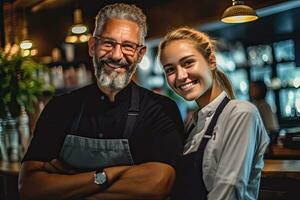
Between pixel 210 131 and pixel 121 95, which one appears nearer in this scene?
pixel 210 131

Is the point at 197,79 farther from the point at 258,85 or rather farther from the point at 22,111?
the point at 258,85

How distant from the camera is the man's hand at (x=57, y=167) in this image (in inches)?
73.4

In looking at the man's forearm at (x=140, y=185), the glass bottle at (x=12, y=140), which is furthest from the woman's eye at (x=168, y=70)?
the glass bottle at (x=12, y=140)

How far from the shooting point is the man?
177 cm

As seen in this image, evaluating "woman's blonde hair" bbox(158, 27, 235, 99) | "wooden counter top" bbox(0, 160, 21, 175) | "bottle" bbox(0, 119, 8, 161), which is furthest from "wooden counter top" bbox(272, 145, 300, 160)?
"bottle" bbox(0, 119, 8, 161)

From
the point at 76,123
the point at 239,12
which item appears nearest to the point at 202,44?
the point at 76,123

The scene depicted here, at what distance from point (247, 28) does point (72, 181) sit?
6.88m

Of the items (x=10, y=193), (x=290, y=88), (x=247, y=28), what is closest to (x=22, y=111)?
(x=10, y=193)

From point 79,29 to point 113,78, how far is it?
3.73 meters

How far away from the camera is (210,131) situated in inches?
71.7

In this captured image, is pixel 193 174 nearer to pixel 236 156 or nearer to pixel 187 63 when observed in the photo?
pixel 236 156

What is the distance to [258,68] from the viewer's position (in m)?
8.74

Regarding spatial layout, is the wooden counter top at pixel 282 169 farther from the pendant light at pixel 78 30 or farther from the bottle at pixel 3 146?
the pendant light at pixel 78 30

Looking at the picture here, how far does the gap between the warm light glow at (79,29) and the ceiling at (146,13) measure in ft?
2.86
